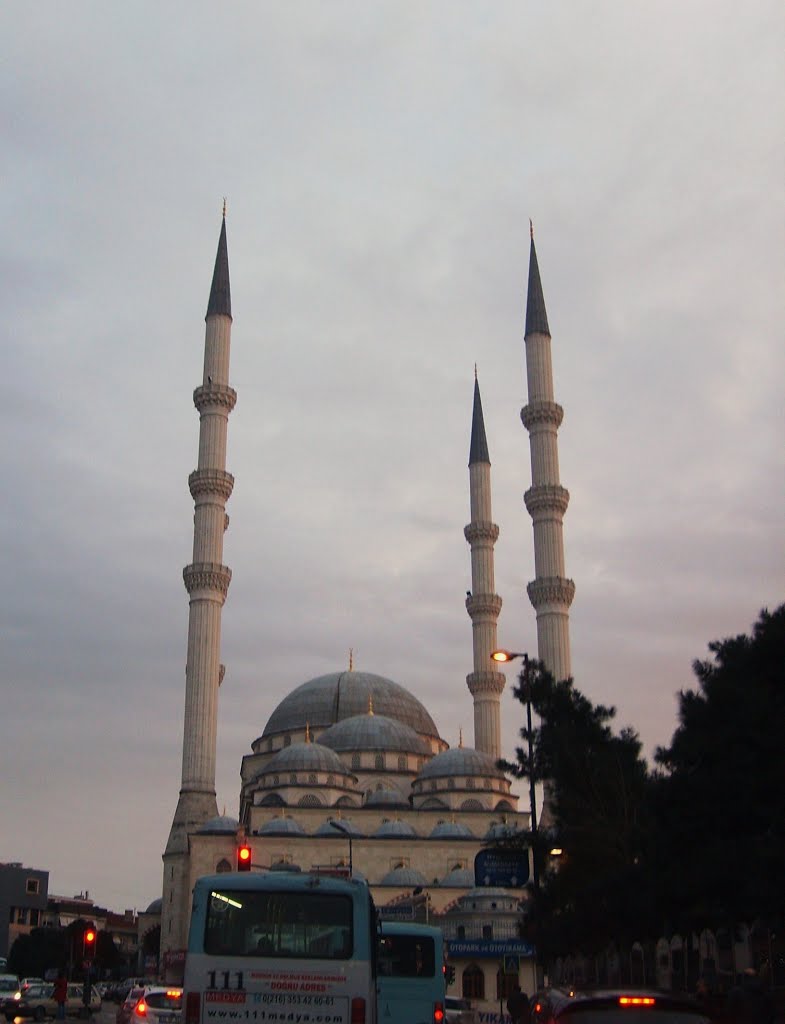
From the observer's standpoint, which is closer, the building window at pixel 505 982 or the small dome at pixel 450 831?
the building window at pixel 505 982

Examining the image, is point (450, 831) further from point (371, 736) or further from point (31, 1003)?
point (31, 1003)

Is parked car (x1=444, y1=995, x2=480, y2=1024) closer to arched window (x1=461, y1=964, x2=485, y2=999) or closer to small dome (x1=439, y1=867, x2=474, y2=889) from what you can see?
arched window (x1=461, y1=964, x2=485, y2=999)

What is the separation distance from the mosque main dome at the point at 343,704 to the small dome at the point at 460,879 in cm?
1561

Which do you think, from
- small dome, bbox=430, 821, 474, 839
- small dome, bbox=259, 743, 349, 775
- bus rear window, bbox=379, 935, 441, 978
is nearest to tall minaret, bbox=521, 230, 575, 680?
small dome, bbox=430, 821, 474, 839

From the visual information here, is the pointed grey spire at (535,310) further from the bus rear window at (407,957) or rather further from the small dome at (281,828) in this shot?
the bus rear window at (407,957)

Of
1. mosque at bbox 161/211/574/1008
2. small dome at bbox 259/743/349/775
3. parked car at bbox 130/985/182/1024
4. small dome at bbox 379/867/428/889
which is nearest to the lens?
parked car at bbox 130/985/182/1024

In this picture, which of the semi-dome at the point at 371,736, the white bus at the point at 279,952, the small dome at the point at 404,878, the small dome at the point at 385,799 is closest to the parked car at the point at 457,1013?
the white bus at the point at 279,952

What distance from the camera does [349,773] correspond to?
58500 mm

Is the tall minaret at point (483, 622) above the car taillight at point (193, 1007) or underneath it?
above

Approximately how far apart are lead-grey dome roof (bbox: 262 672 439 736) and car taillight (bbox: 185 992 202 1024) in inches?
2202

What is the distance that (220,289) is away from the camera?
53938 mm

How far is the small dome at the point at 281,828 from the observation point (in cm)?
5259

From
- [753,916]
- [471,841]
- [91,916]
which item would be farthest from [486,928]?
[91,916]

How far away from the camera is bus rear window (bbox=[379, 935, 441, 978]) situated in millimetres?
17375
